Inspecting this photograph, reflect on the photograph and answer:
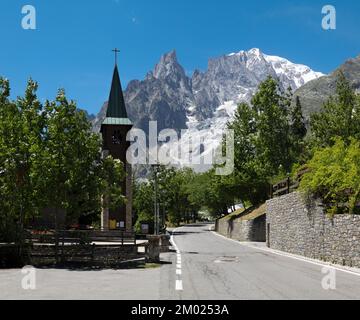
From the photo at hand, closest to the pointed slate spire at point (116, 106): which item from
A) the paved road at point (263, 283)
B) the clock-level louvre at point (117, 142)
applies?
the clock-level louvre at point (117, 142)

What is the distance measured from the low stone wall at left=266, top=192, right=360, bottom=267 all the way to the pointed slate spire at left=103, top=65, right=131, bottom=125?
32.5 meters

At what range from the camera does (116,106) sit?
62.3 meters

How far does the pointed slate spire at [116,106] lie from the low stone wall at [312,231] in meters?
→ 32.5

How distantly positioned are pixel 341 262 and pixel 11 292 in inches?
488

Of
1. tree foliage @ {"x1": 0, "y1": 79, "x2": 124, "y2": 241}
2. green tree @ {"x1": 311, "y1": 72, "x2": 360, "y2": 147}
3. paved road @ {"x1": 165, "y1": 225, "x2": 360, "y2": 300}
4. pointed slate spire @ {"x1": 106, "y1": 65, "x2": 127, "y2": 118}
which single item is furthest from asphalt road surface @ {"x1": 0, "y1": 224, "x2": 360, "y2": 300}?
pointed slate spire @ {"x1": 106, "y1": 65, "x2": 127, "y2": 118}

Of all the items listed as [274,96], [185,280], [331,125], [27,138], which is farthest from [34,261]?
[274,96]

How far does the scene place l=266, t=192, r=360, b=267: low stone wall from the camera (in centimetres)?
1791

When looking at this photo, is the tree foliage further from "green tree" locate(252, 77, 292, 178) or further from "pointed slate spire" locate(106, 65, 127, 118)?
"pointed slate spire" locate(106, 65, 127, 118)

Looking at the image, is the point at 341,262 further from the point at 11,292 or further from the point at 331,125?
the point at 331,125

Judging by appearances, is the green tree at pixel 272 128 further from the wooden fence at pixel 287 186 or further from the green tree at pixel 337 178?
the green tree at pixel 337 178

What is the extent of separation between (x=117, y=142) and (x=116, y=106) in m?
5.58

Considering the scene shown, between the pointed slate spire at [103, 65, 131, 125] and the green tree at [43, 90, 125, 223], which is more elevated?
the pointed slate spire at [103, 65, 131, 125]

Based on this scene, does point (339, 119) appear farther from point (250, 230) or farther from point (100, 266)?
point (100, 266)

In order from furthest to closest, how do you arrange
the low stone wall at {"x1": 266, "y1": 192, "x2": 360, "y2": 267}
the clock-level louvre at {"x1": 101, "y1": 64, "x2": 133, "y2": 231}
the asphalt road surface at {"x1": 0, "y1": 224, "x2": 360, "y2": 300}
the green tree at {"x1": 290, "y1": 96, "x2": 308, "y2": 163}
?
the clock-level louvre at {"x1": 101, "y1": 64, "x2": 133, "y2": 231}
the green tree at {"x1": 290, "y1": 96, "x2": 308, "y2": 163}
the low stone wall at {"x1": 266, "y1": 192, "x2": 360, "y2": 267}
the asphalt road surface at {"x1": 0, "y1": 224, "x2": 360, "y2": 300}
